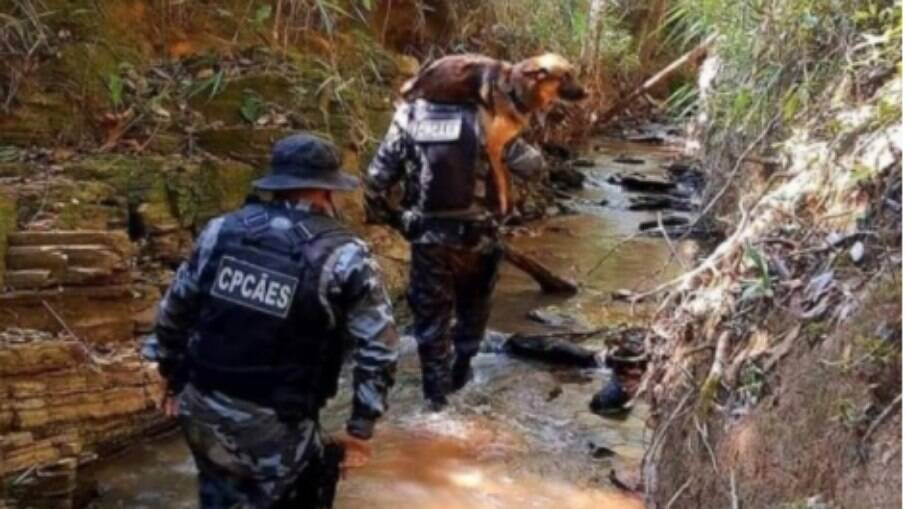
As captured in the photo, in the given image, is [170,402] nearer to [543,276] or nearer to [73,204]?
[73,204]

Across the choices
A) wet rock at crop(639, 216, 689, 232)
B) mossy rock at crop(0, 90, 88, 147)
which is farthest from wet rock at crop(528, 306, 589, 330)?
wet rock at crop(639, 216, 689, 232)

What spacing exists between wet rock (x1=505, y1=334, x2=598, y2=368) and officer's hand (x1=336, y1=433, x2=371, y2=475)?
9.91 feet

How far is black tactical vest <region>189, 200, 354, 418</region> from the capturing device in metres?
3.01

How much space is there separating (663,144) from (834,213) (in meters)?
15.5

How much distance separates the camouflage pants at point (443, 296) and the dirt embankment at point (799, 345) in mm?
1214

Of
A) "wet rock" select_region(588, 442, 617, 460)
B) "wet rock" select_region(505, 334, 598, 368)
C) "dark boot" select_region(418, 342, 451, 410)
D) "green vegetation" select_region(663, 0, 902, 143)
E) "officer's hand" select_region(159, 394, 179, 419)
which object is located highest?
"green vegetation" select_region(663, 0, 902, 143)

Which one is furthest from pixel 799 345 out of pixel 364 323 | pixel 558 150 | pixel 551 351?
pixel 558 150

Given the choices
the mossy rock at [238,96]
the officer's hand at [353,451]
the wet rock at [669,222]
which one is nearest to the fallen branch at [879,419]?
the officer's hand at [353,451]

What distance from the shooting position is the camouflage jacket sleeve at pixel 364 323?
9.96 feet

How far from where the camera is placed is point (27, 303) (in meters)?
4.58

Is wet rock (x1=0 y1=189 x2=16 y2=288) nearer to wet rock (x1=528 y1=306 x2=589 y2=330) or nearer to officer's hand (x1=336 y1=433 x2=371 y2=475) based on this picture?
officer's hand (x1=336 y1=433 x2=371 y2=475)

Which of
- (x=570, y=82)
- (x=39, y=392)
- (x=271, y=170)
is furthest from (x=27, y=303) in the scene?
(x=570, y=82)

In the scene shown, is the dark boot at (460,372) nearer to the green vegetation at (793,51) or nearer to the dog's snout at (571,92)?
the dog's snout at (571,92)

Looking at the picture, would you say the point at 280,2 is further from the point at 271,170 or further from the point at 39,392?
the point at 271,170
